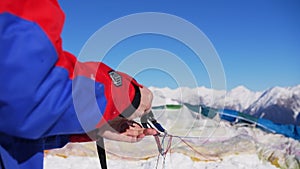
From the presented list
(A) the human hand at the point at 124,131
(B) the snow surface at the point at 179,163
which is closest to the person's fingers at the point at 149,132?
(A) the human hand at the point at 124,131

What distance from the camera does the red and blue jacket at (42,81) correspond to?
28 cm

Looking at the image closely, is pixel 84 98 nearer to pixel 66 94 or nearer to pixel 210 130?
pixel 66 94

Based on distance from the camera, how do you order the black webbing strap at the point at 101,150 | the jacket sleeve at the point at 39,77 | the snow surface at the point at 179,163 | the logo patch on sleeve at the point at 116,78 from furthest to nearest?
the snow surface at the point at 179,163 < the black webbing strap at the point at 101,150 < the logo patch on sleeve at the point at 116,78 < the jacket sleeve at the point at 39,77

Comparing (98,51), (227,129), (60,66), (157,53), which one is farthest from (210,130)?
(227,129)

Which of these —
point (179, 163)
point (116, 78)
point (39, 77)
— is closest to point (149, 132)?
point (116, 78)

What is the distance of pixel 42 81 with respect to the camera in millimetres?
295

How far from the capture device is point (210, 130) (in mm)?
839

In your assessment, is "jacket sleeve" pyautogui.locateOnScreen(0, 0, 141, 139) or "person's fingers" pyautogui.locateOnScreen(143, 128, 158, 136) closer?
"jacket sleeve" pyautogui.locateOnScreen(0, 0, 141, 139)

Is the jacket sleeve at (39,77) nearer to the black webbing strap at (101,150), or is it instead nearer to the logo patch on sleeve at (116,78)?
the logo patch on sleeve at (116,78)

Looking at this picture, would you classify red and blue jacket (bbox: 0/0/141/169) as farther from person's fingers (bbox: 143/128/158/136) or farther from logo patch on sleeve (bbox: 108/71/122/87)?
person's fingers (bbox: 143/128/158/136)

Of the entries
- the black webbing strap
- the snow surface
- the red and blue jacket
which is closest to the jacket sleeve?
the red and blue jacket

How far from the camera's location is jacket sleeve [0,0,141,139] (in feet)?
0.93

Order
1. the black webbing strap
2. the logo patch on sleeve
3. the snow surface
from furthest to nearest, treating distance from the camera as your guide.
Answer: the snow surface < the black webbing strap < the logo patch on sleeve

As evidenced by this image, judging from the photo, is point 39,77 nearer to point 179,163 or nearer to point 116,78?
point 116,78
